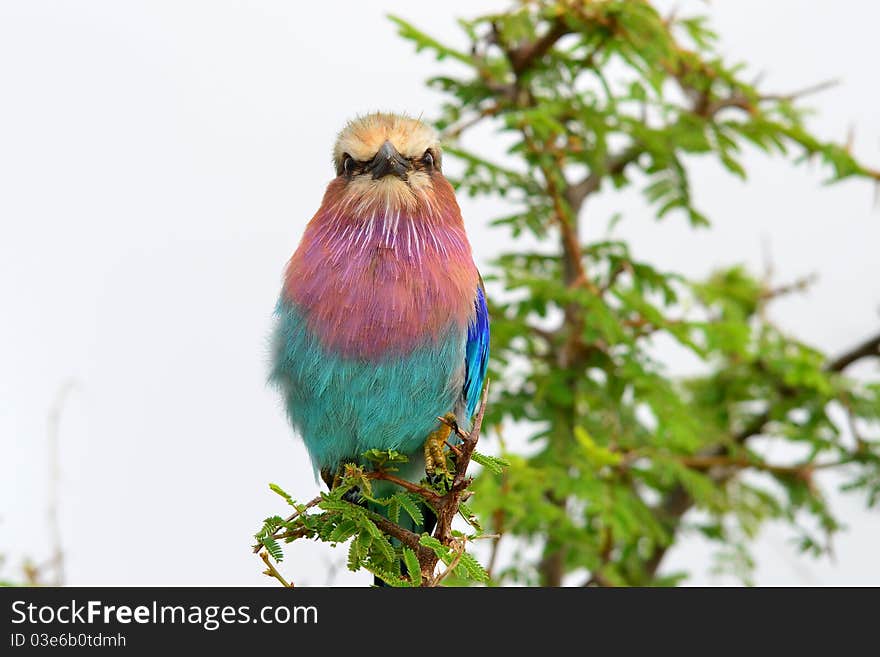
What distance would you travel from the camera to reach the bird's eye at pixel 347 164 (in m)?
2.80

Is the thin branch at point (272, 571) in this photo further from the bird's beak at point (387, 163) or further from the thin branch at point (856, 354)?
the thin branch at point (856, 354)

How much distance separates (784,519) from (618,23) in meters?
3.12

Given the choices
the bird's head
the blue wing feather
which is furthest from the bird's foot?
the bird's head

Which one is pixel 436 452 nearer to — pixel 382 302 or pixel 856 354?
pixel 382 302

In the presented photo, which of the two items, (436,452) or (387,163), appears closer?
(387,163)

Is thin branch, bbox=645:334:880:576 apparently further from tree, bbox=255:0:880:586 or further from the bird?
the bird

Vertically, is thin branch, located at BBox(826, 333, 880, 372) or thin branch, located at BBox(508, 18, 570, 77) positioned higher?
thin branch, located at BBox(508, 18, 570, 77)

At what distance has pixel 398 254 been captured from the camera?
8.85ft

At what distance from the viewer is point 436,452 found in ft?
9.22

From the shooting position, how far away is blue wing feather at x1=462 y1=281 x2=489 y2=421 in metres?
2.86

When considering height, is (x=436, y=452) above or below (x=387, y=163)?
below

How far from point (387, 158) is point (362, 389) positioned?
574mm

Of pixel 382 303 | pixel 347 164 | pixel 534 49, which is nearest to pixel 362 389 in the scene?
pixel 382 303
